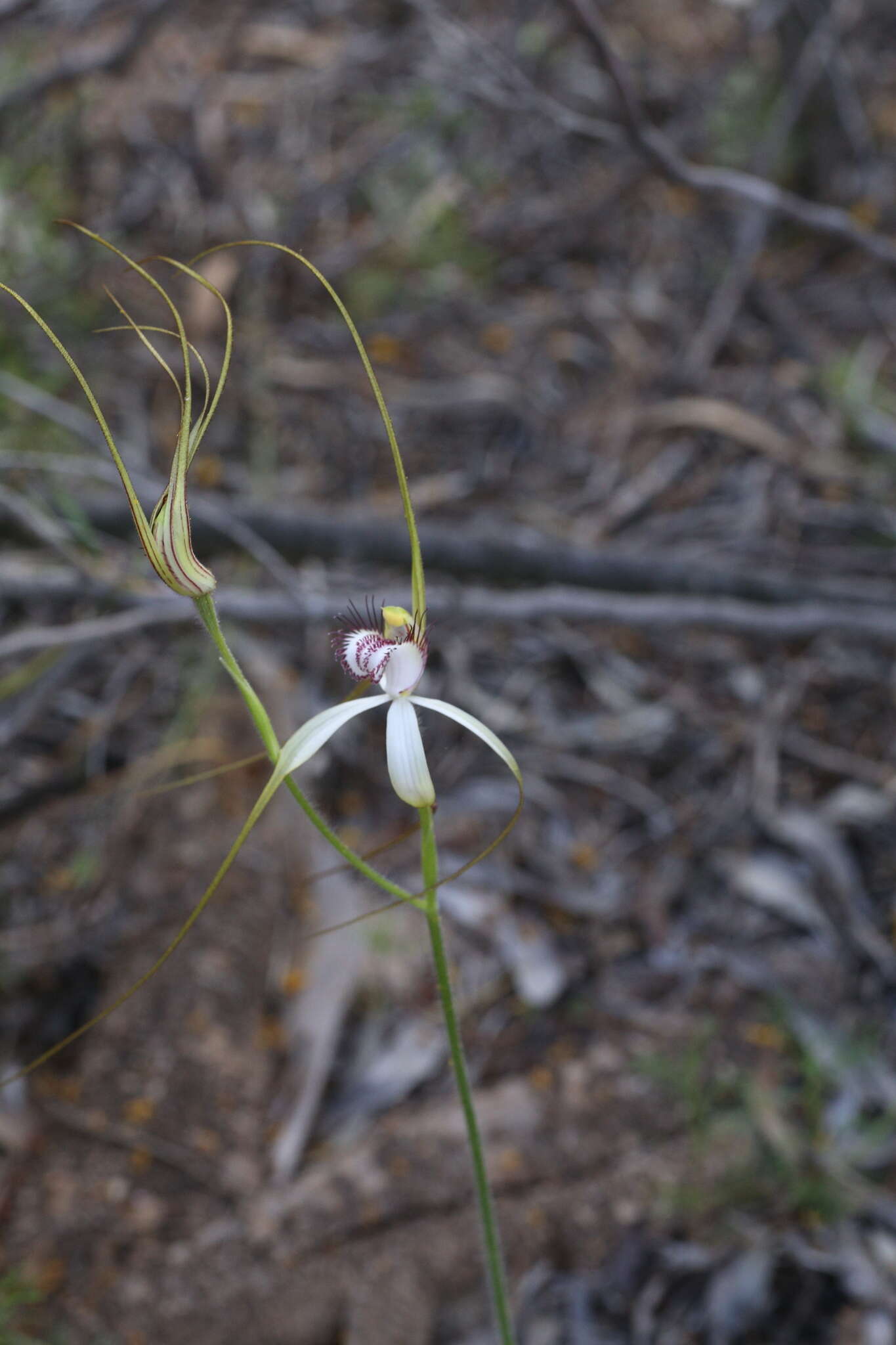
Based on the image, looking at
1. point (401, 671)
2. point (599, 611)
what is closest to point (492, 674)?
point (599, 611)

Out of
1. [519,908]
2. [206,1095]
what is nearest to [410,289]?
[519,908]

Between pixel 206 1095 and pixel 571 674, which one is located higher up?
pixel 571 674

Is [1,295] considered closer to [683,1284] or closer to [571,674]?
[571,674]

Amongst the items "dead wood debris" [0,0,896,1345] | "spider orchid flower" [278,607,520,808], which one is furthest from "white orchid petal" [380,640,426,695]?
"dead wood debris" [0,0,896,1345]

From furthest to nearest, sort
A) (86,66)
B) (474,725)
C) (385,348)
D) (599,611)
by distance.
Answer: (385,348), (86,66), (599,611), (474,725)

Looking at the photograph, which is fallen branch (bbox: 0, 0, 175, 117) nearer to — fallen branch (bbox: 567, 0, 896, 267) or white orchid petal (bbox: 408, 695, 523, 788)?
fallen branch (bbox: 567, 0, 896, 267)

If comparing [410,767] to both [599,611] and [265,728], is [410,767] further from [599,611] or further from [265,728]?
[599,611]
